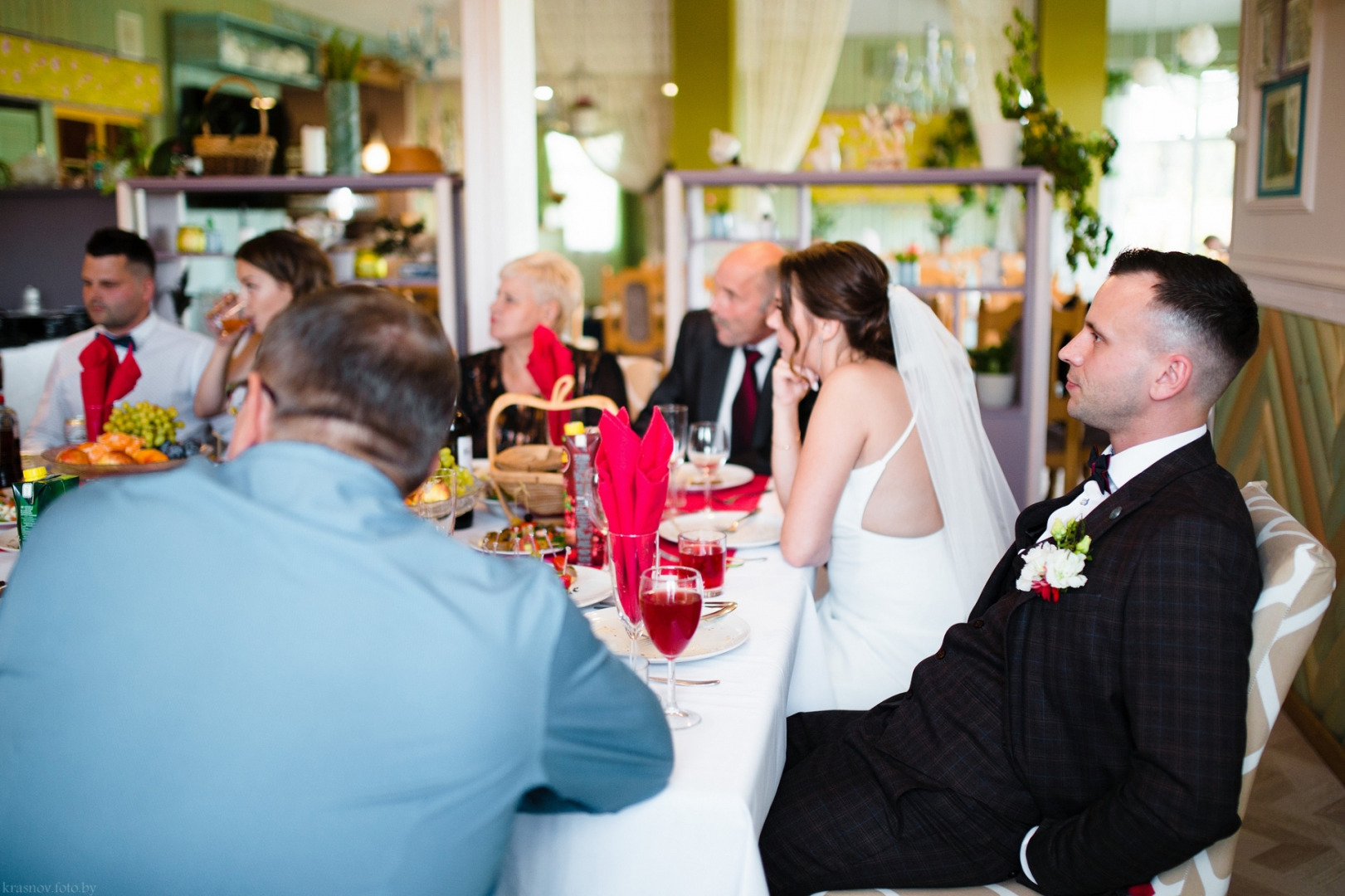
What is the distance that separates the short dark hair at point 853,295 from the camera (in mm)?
2484

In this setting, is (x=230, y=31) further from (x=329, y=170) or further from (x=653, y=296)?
(x=329, y=170)

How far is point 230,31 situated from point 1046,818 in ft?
31.9

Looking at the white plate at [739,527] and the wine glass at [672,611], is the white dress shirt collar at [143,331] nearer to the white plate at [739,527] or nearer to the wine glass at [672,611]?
the white plate at [739,527]

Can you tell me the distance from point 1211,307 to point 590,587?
108 centimetres

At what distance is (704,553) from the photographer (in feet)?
6.06

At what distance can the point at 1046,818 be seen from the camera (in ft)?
5.09

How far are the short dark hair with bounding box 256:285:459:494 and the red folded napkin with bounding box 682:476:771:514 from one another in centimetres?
156

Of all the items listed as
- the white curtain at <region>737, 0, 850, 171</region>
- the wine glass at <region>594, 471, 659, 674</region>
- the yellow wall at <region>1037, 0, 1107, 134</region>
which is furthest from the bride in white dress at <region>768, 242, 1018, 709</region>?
the yellow wall at <region>1037, 0, 1107, 134</region>

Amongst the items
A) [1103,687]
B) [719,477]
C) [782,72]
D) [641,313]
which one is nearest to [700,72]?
[782,72]

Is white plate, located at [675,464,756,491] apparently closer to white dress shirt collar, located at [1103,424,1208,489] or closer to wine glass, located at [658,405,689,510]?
wine glass, located at [658,405,689,510]

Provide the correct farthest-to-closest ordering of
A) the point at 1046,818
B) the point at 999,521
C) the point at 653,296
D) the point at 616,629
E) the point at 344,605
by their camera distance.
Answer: the point at 653,296, the point at 999,521, the point at 616,629, the point at 1046,818, the point at 344,605

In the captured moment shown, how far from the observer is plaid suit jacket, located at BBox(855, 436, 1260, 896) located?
1.32m

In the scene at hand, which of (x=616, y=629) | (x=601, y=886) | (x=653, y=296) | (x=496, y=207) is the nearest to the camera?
(x=601, y=886)

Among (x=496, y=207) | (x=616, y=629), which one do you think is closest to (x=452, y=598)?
(x=616, y=629)
